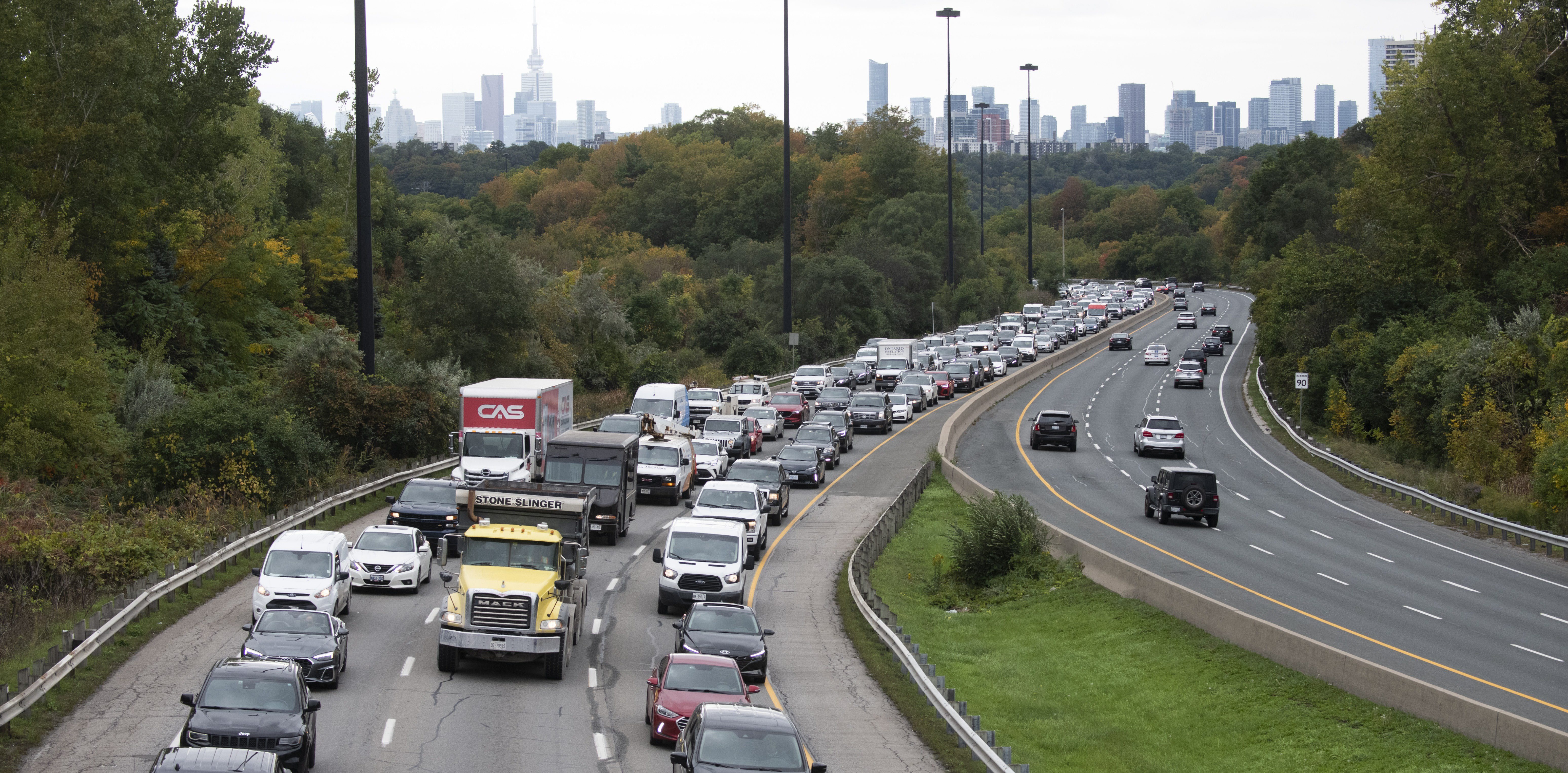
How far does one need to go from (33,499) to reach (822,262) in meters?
68.8

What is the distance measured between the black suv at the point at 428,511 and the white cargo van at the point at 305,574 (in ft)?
Result: 20.6

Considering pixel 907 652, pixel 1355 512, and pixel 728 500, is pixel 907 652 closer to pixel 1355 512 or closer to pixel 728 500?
pixel 728 500

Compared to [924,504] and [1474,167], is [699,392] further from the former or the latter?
[1474,167]

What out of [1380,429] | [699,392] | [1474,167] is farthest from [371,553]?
[1474,167]

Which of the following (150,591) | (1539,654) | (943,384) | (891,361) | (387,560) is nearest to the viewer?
(1539,654)

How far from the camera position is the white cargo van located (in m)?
22.0

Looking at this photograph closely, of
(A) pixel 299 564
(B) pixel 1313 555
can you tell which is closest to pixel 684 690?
(A) pixel 299 564

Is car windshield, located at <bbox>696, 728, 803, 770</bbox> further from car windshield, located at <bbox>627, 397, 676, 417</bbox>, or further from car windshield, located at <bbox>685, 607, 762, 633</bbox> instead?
car windshield, located at <bbox>627, 397, 676, 417</bbox>

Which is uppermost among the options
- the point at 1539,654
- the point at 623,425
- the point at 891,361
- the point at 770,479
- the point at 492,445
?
the point at 891,361

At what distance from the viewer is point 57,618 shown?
23.3 meters

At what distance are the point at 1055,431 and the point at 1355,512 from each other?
47.5 ft

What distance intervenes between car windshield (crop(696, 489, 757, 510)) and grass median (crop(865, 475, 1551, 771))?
160 inches

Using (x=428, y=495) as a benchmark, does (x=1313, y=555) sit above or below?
below

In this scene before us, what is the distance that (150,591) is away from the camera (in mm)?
23391
